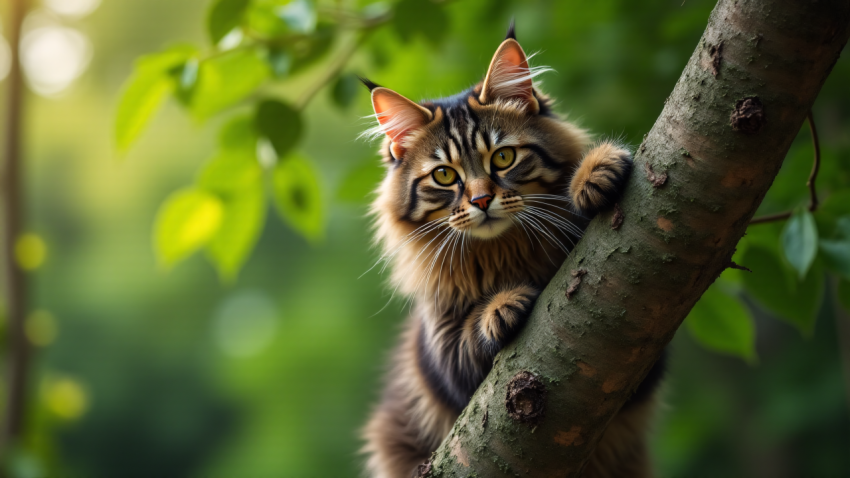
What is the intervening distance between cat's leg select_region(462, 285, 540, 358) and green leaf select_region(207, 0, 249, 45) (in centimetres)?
87

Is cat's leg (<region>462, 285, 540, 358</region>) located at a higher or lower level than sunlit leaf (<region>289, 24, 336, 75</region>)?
lower

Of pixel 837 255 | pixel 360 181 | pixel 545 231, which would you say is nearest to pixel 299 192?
pixel 360 181

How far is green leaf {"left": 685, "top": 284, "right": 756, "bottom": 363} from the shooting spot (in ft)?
5.12

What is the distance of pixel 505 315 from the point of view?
1.25 meters

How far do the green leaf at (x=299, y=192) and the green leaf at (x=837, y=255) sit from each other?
1249 millimetres

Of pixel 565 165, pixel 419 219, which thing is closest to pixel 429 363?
pixel 419 219

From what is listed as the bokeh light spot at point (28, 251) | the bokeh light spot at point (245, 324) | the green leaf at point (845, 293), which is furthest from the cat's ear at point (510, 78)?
the bokeh light spot at point (245, 324)

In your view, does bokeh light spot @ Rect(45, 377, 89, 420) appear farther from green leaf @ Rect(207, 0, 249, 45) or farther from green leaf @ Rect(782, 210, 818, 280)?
green leaf @ Rect(782, 210, 818, 280)

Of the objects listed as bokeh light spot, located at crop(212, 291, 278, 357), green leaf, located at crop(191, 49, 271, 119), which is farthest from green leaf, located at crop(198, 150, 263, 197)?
bokeh light spot, located at crop(212, 291, 278, 357)

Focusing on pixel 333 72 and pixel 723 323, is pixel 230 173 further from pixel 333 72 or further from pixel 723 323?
pixel 723 323

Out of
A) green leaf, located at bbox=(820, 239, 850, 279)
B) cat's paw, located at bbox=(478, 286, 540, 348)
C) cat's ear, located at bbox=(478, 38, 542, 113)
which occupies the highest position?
cat's ear, located at bbox=(478, 38, 542, 113)

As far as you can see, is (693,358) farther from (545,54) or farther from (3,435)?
(3,435)

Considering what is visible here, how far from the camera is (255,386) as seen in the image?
3.99 metres

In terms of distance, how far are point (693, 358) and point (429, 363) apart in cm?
252
